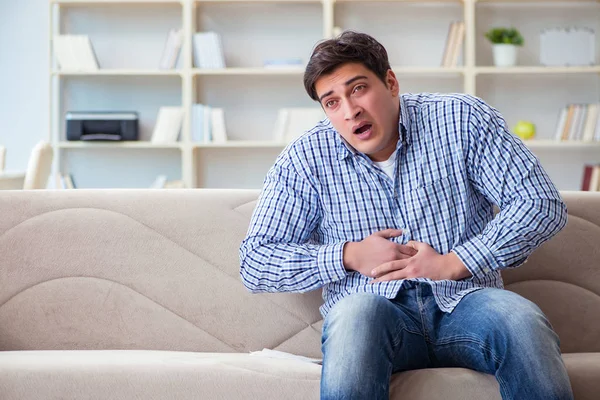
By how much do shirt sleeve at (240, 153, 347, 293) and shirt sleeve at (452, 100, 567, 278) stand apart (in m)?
0.29

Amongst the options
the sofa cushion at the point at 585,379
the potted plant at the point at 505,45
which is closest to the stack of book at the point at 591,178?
the potted plant at the point at 505,45

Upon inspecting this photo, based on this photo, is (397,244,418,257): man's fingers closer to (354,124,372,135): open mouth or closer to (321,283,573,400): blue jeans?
(321,283,573,400): blue jeans

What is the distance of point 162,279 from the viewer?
1835 millimetres

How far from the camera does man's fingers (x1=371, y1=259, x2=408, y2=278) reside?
1.50 metres

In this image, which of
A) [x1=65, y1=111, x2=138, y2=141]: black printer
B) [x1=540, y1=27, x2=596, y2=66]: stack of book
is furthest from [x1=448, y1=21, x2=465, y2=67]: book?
[x1=65, y1=111, x2=138, y2=141]: black printer

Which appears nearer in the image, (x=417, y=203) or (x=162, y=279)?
(x=417, y=203)

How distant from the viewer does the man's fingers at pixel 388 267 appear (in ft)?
4.93

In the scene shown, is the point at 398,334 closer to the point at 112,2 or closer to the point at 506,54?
the point at 506,54

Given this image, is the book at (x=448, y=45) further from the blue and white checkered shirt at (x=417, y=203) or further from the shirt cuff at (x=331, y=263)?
the shirt cuff at (x=331, y=263)

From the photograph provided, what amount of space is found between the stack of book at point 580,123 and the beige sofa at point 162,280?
3095 millimetres

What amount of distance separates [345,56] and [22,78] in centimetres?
405

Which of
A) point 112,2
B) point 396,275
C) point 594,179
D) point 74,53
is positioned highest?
point 112,2

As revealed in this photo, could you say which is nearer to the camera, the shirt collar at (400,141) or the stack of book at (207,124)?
the shirt collar at (400,141)

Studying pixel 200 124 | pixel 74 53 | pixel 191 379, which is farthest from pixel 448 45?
pixel 191 379
